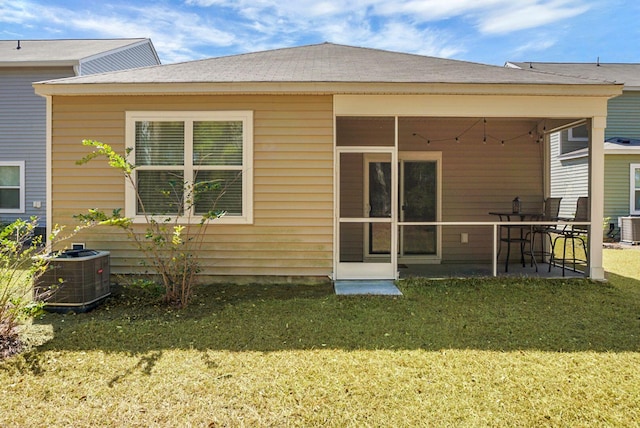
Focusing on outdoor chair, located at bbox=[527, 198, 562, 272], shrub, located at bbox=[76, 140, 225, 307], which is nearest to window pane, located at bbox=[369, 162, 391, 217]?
shrub, located at bbox=[76, 140, 225, 307]

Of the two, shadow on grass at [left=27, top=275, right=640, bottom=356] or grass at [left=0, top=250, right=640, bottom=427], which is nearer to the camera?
grass at [left=0, top=250, right=640, bottom=427]

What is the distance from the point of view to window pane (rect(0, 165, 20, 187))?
10.5m

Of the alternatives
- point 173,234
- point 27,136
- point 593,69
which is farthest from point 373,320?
point 593,69

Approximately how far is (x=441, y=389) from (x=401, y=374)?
31 centimetres

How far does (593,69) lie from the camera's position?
15.2 m

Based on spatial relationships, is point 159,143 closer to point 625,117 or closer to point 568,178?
point 568,178

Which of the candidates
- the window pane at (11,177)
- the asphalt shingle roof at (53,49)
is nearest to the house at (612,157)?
the asphalt shingle roof at (53,49)

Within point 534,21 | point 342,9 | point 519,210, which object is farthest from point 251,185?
point 534,21

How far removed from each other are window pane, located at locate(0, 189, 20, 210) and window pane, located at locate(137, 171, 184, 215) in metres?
7.44

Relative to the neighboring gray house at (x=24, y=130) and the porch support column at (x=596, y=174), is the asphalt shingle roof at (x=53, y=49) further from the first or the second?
the porch support column at (x=596, y=174)

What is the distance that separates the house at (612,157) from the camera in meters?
11.7

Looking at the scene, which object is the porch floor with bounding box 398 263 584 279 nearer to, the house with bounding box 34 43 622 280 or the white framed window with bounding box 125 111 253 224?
the house with bounding box 34 43 622 280

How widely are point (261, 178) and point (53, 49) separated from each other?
10665 mm

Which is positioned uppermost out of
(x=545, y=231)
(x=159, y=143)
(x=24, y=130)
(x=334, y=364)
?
(x=24, y=130)
